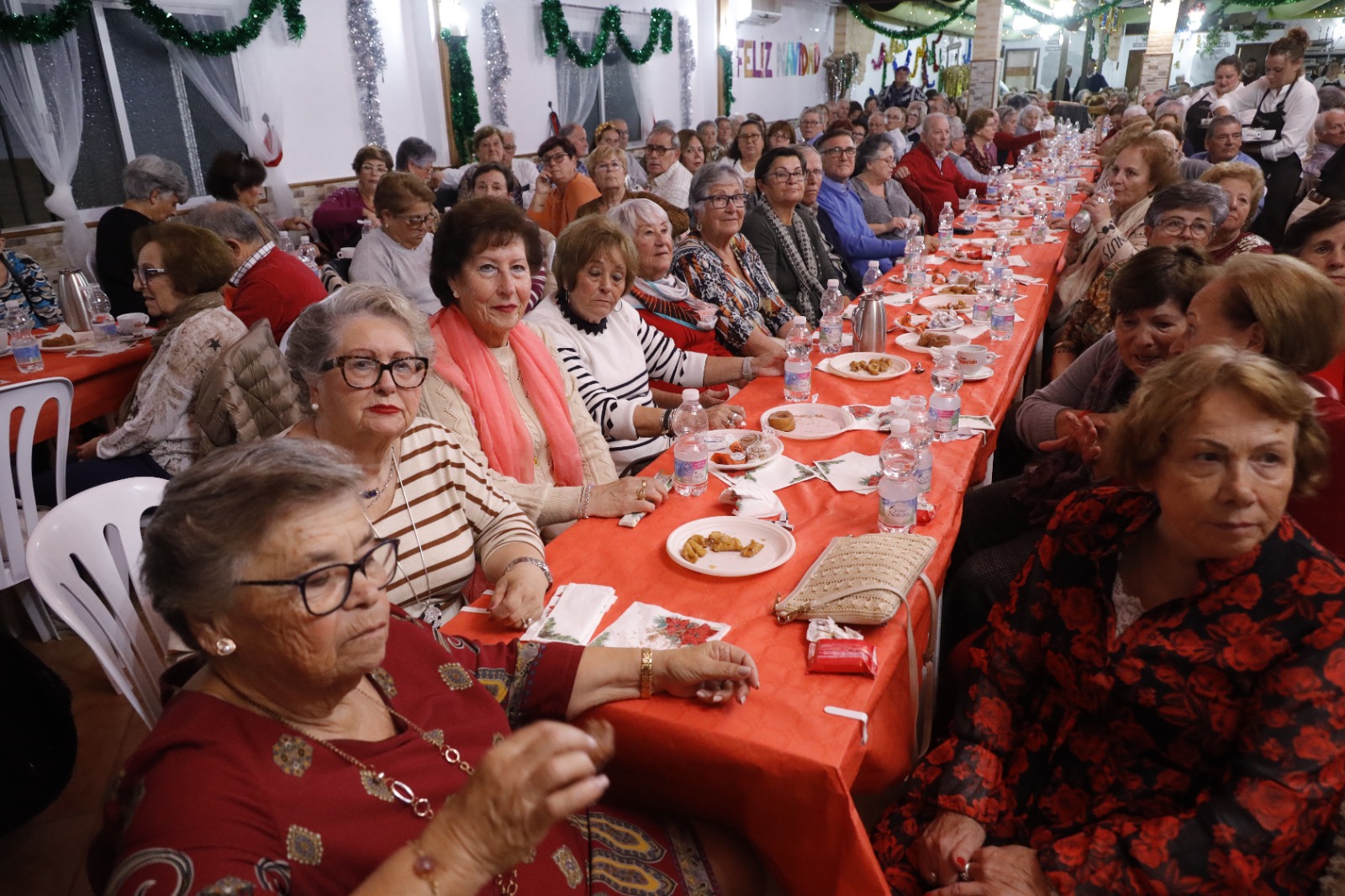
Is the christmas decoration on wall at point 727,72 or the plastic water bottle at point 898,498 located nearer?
the plastic water bottle at point 898,498

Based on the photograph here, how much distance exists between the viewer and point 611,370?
295 cm

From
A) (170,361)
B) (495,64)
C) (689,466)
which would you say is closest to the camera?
(689,466)

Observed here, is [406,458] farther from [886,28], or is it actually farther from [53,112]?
[886,28]

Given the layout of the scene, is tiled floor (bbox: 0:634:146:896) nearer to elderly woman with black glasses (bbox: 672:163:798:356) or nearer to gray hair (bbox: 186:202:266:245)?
gray hair (bbox: 186:202:266:245)

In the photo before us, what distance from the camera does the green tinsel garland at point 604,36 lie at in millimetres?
8914

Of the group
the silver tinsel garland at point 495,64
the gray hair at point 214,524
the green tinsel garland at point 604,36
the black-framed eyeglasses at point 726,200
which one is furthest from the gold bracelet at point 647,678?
the green tinsel garland at point 604,36

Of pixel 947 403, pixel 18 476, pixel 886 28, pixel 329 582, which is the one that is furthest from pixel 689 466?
pixel 886 28

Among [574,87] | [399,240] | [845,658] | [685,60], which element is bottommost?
[845,658]

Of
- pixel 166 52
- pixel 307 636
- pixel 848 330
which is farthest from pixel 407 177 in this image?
pixel 307 636

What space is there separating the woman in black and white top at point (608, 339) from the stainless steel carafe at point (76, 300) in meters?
2.57

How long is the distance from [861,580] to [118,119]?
626 cm

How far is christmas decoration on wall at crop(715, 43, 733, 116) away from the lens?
12523 mm

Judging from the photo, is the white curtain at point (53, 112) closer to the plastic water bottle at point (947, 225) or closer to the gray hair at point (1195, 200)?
the plastic water bottle at point (947, 225)

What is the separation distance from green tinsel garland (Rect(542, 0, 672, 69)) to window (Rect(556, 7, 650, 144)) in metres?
0.10
